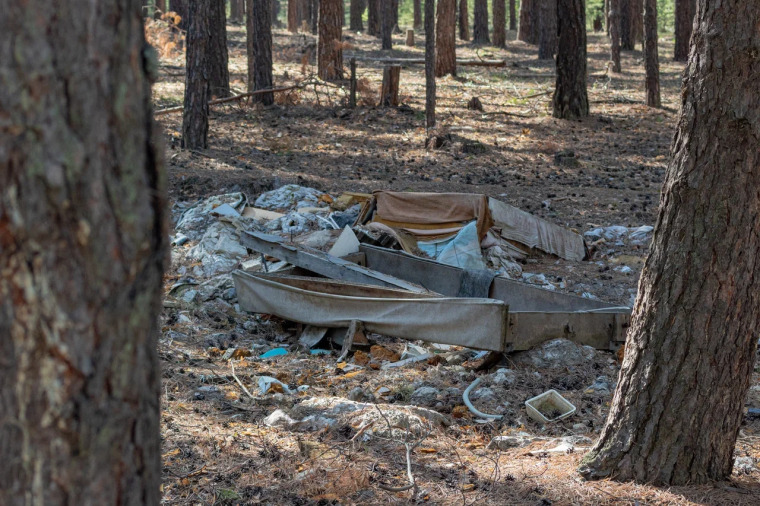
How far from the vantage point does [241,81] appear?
1855cm

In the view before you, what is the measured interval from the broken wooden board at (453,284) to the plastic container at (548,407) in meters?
1.33

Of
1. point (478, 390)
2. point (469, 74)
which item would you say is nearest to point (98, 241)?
point (478, 390)

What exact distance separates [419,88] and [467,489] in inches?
608

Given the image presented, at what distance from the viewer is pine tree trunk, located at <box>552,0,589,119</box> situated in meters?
14.2

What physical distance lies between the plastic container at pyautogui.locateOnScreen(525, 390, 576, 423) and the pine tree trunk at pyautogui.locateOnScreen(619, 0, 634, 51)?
69.0 ft

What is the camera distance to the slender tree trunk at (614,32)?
18.4 meters

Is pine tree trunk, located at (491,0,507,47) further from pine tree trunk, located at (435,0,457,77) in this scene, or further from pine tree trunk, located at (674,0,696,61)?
pine tree trunk, located at (435,0,457,77)

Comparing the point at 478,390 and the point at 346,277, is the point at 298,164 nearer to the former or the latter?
the point at 346,277

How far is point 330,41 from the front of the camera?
18266 mm

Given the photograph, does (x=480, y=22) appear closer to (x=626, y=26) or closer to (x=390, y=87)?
(x=626, y=26)

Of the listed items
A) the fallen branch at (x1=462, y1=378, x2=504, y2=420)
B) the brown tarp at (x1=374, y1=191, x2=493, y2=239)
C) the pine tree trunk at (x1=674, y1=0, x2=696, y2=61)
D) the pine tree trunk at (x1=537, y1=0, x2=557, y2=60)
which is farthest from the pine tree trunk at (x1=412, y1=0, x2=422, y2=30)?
the fallen branch at (x1=462, y1=378, x2=504, y2=420)

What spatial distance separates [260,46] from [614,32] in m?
9.19

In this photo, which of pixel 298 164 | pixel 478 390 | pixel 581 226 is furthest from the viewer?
pixel 298 164

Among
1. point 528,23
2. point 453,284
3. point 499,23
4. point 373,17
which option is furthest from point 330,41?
point 528,23
